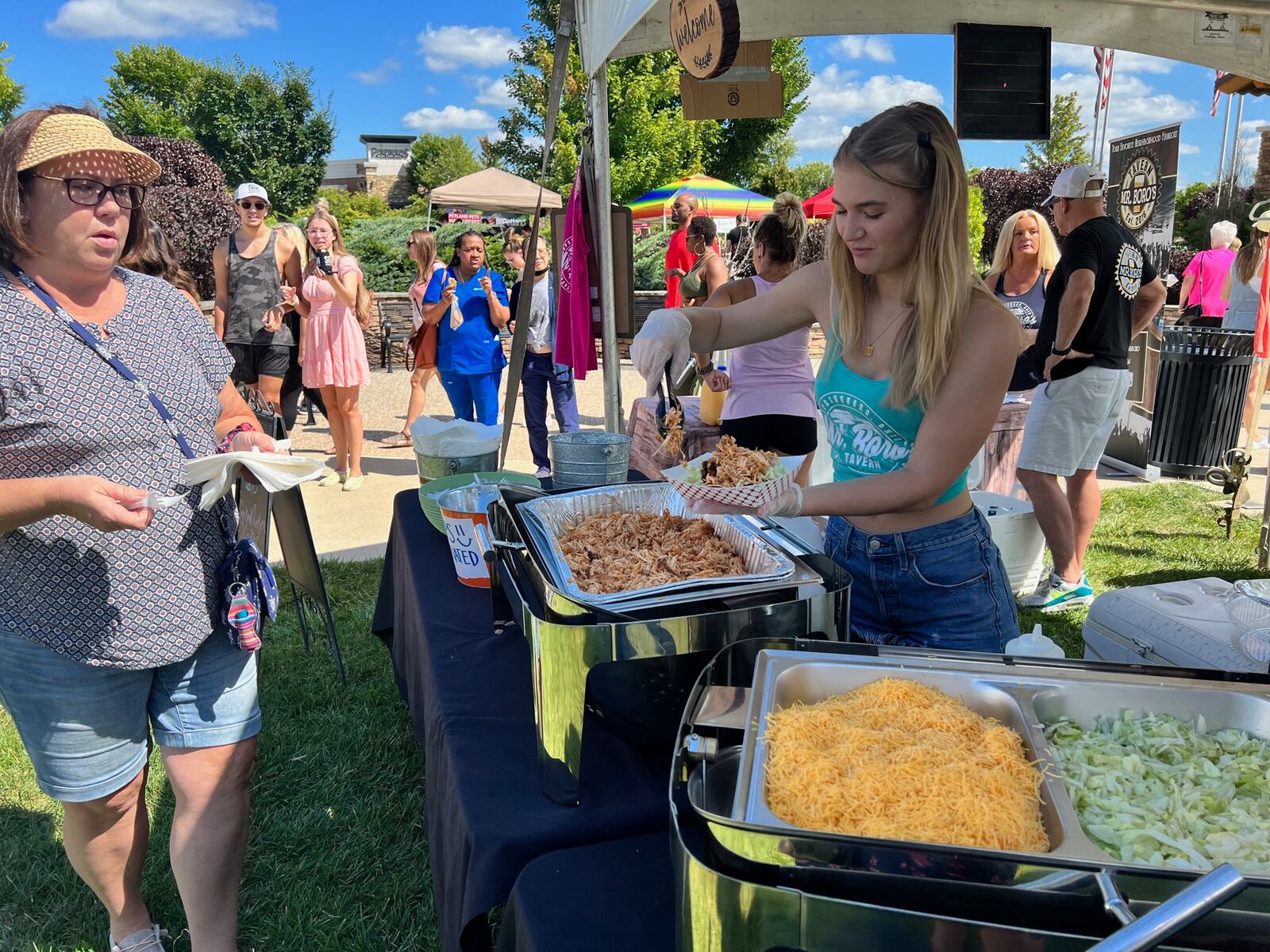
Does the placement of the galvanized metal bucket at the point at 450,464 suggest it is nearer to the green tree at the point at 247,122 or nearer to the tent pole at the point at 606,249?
the tent pole at the point at 606,249

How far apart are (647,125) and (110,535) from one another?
22725 mm

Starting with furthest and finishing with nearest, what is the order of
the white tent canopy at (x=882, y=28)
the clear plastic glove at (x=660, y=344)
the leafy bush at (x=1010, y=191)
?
the leafy bush at (x=1010, y=191)
the white tent canopy at (x=882, y=28)
the clear plastic glove at (x=660, y=344)

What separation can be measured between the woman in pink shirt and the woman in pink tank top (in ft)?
23.6

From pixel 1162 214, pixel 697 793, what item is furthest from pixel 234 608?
pixel 1162 214

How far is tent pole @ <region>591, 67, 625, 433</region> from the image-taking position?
4.07 meters

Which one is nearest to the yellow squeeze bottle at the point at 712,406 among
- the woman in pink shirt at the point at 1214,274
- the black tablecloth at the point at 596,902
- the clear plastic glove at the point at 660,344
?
the clear plastic glove at the point at 660,344

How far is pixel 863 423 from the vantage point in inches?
66.9

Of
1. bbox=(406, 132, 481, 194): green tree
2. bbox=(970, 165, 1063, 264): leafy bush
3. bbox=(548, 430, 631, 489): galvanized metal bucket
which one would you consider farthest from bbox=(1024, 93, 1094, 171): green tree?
bbox=(548, 430, 631, 489): galvanized metal bucket

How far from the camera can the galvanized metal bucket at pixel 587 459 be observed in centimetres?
245

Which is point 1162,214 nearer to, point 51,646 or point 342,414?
point 342,414

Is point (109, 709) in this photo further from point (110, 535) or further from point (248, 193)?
point (248, 193)

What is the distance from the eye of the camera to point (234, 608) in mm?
1826

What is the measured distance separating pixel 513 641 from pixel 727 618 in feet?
2.36

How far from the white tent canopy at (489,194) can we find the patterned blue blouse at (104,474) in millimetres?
16401
